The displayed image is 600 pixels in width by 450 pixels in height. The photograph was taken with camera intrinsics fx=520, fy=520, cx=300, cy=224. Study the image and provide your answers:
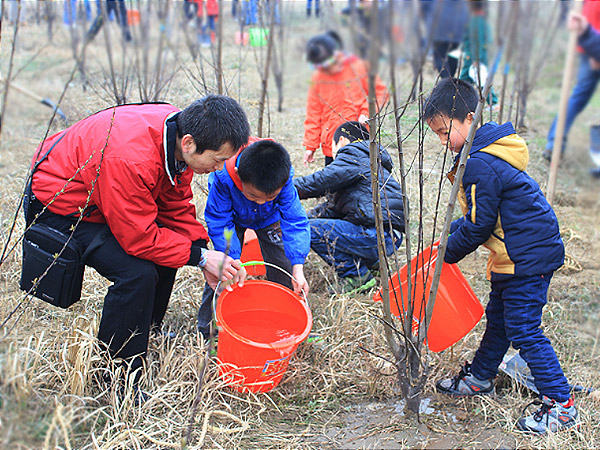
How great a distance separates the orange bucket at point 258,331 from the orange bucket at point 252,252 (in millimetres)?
631

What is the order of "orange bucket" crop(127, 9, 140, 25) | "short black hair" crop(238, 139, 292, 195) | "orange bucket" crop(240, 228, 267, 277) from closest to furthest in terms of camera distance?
"short black hair" crop(238, 139, 292, 195), "orange bucket" crop(240, 228, 267, 277), "orange bucket" crop(127, 9, 140, 25)

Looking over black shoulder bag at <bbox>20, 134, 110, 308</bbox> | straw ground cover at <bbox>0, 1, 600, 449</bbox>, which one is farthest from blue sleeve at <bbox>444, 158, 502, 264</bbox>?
black shoulder bag at <bbox>20, 134, 110, 308</bbox>

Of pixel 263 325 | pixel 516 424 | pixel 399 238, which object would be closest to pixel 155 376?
pixel 263 325

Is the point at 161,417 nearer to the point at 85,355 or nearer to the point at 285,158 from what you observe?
the point at 85,355

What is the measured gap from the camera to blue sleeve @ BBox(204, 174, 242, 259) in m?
2.51

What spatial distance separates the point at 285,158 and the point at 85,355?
118cm

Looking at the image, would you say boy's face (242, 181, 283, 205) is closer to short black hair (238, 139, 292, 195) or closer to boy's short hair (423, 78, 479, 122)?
short black hair (238, 139, 292, 195)

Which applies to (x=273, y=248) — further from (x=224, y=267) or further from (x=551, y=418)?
(x=551, y=418)

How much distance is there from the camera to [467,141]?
179 cm

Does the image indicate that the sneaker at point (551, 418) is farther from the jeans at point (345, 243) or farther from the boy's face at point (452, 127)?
→ the jeans at point (345, 243)

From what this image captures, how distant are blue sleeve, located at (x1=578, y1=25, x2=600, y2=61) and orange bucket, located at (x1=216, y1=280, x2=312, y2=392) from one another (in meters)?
1.41

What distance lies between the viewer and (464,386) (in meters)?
2.37

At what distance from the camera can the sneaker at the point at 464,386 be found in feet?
7.77

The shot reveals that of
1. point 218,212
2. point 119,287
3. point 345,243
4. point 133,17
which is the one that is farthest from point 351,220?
point 133,17
